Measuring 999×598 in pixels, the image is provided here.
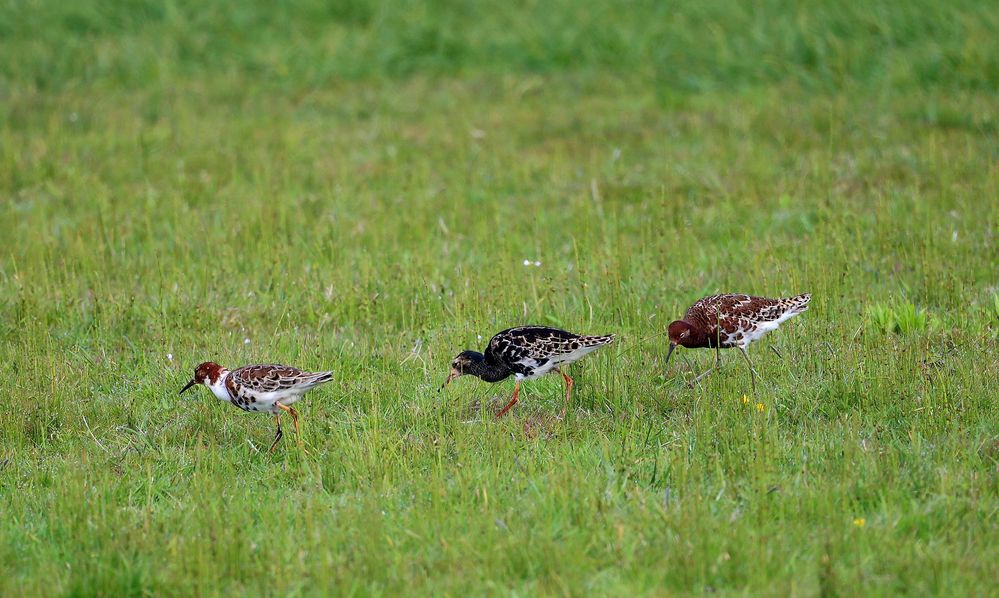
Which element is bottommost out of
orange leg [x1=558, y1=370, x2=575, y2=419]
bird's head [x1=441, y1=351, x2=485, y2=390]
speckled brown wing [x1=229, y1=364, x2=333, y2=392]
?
orange leg [x1=558, y1=370, x2=575, y2=419]

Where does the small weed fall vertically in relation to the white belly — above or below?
below

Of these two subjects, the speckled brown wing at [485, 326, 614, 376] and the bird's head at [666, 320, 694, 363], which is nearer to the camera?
the speckled brown wing at [485, 326, 614, 376]

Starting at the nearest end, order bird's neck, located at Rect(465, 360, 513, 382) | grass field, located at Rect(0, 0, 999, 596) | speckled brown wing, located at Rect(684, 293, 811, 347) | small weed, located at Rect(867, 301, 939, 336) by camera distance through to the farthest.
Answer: grass field, located at Rect(0, 0, 999, 596), bird's neck, located at Rect(465, 360, 513, 382), speckled brown wing, located at Rect(684, 293, 811, 347), small weed, located at Rect(867, 301, 939, 336)

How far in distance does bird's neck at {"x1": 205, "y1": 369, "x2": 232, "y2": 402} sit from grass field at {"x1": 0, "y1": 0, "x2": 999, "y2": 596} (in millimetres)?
286

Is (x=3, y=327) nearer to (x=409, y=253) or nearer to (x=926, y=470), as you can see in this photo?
(x=409, y=253)

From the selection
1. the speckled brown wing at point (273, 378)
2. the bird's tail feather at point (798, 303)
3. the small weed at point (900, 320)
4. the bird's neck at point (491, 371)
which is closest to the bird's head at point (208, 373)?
the speckled brown wing at point (273, 378)

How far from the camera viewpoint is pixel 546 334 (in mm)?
7969

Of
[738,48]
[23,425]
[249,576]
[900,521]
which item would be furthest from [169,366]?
[738,48]

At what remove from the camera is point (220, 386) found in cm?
769

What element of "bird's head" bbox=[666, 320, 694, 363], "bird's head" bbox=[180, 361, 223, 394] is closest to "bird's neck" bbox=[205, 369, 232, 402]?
"bird's head" bbox=[180, 361, 223, 394]

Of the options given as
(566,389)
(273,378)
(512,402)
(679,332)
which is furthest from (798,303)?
(273,378)

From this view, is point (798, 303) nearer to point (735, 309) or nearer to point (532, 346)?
point (735, 309)

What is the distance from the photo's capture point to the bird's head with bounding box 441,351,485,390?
811 centimetres

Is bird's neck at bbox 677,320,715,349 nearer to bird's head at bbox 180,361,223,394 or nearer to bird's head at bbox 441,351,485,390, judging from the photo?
bird's head at bbox 441,351,485,390
